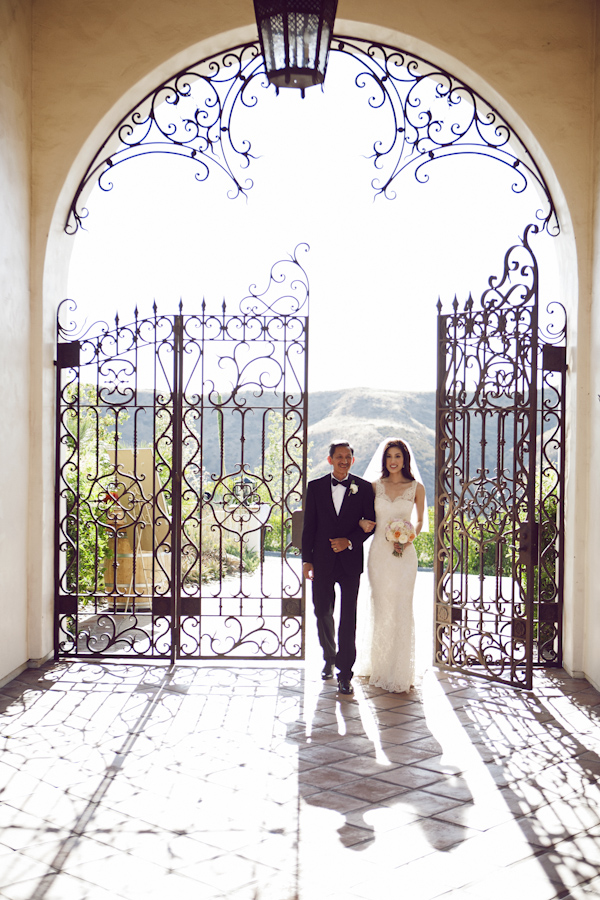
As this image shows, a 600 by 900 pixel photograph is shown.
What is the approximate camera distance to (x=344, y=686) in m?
5.58

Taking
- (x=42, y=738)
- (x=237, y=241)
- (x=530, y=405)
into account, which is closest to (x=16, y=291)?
(x=42, y=738)

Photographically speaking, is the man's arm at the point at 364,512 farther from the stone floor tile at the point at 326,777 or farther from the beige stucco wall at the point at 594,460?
the stone floor tile at the point at 326,777

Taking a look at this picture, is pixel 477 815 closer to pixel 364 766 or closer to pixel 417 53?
pixel 364 766

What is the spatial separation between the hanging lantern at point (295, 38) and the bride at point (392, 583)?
302 centimetres

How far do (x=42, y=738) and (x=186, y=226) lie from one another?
30265mm

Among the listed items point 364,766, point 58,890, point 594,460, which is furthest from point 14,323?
point 594,460

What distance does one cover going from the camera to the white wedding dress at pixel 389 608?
5.64 m

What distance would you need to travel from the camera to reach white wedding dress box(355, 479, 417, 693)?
18.5 ft

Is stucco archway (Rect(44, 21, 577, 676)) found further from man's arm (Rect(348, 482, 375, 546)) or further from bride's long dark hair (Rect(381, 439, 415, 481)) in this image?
man's arm (Rect(348, 482, 375, 546))

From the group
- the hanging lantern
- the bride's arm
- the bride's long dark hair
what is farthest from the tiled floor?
the hanging lantern

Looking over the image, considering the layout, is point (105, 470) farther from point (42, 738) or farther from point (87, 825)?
point (87, 825)

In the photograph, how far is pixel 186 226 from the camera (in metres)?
32.7

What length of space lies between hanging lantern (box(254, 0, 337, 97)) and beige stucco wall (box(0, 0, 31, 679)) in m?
2.89

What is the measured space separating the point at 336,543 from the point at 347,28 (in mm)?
4022
